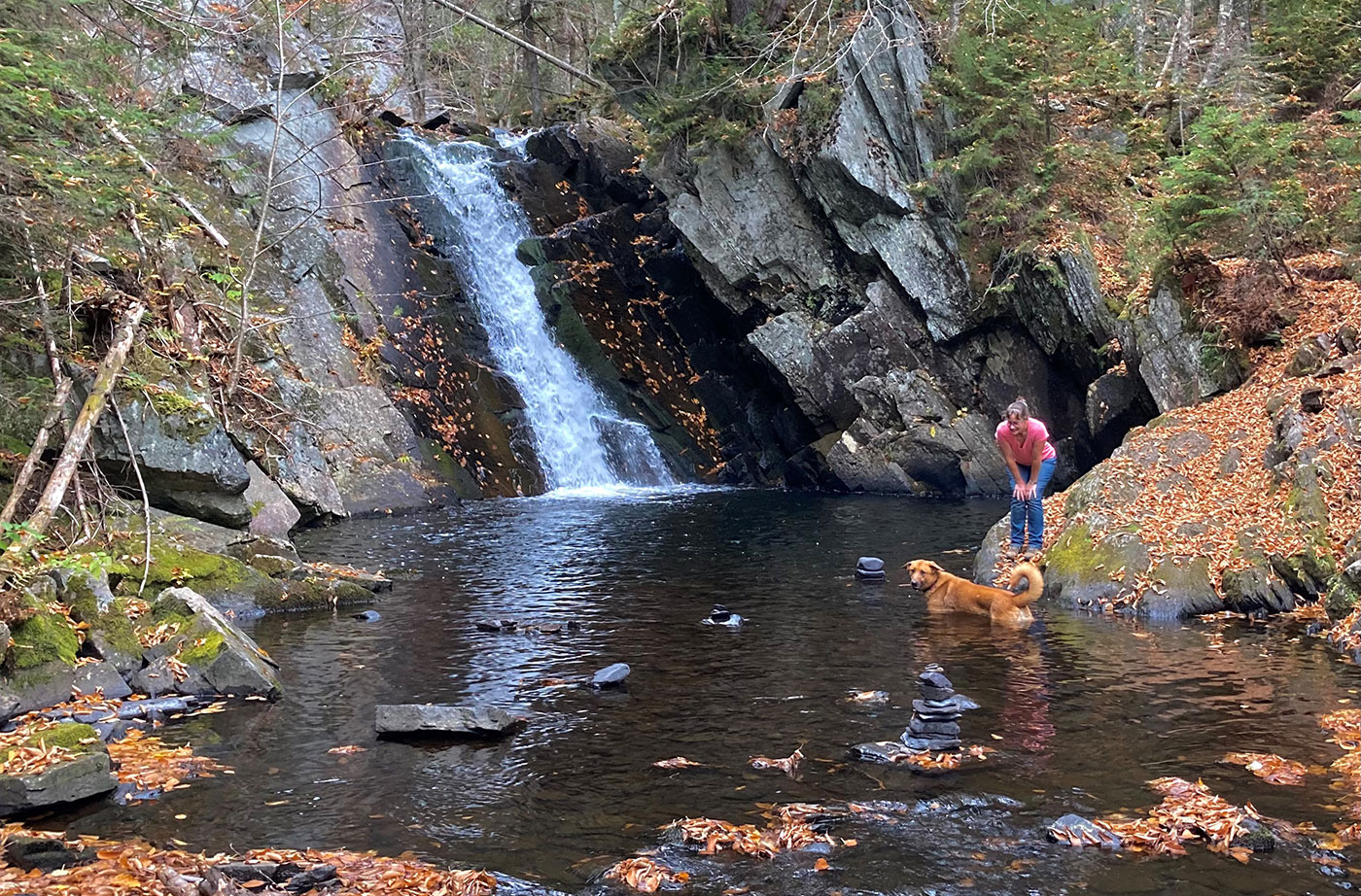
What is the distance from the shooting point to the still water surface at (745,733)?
5.00 meters

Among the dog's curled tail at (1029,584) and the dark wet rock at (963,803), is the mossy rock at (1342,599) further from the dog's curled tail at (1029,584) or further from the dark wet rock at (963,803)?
the dark wet rock at (963,803)

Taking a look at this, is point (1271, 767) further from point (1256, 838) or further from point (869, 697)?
point (869, 697)

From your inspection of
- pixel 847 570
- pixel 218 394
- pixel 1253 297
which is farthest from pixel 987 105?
pixel 218 394

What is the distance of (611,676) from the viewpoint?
8078mm

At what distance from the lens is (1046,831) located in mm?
5152

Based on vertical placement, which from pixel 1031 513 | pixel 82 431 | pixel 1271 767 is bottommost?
pixel 1271 767

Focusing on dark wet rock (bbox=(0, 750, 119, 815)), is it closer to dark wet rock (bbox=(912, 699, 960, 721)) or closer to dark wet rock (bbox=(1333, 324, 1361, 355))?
dark wet rock (bbox=(912, 699, 960, 721))

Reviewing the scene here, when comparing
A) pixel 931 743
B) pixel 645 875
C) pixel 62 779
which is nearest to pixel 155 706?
pixel 62 779

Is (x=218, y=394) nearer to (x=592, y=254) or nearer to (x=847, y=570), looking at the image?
(x=847, y=570)

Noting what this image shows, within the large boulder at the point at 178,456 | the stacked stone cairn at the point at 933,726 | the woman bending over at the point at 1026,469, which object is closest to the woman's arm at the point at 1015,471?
the woman bending over at the point at 1026,469

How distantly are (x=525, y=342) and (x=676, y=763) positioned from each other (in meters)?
20.5

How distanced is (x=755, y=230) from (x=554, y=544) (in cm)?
1139

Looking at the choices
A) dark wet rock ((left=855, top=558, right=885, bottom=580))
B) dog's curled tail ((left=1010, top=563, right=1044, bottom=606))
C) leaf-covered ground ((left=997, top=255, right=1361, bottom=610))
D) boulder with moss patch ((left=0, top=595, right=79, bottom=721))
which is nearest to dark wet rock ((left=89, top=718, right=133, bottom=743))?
boulder with moss patch ((left=0, top=595, right=79, bottom=721))

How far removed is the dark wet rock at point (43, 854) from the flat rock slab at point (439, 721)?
2.14 m
